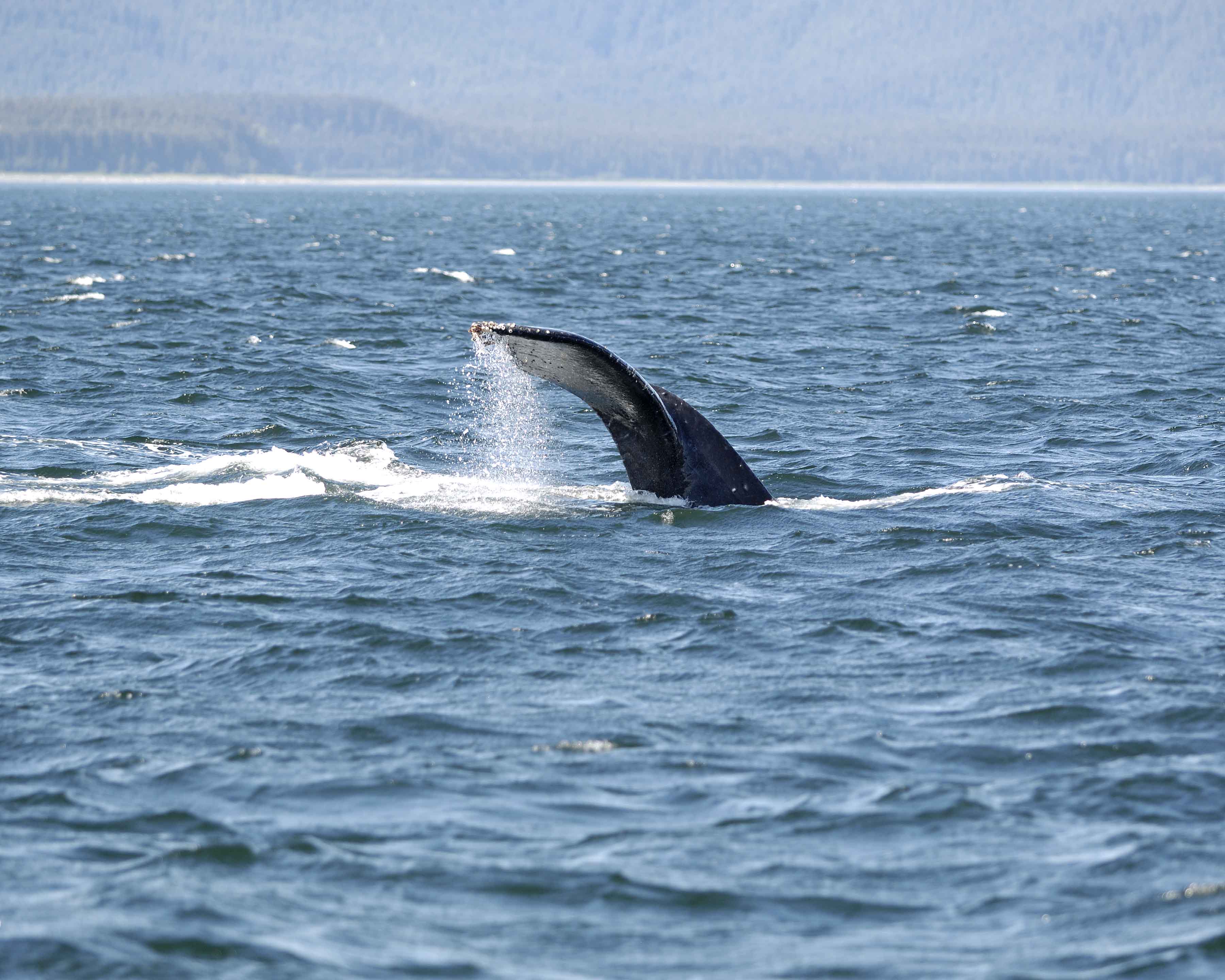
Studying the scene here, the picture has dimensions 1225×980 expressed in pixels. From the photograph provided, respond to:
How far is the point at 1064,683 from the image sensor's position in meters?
9.00

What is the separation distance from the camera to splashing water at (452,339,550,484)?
14.9m

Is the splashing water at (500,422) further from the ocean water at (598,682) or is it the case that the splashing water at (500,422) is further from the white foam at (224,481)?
the white foam at (224,481)

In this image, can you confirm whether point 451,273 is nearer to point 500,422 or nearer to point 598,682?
point 500,422

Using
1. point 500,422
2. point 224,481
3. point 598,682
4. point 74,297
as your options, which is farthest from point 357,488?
point 74,297

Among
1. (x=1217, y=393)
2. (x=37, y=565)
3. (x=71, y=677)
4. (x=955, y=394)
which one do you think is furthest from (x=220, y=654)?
(x=1217, y=393)

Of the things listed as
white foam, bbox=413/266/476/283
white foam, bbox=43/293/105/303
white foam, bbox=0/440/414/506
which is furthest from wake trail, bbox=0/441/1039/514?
white foam, bbox=413/266/476/283

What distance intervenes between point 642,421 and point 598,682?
3.71 meters

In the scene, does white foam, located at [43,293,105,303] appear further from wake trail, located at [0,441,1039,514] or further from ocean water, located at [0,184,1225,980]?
wake trail, located at [0,441,1039,514]

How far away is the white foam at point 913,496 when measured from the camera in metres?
13.6

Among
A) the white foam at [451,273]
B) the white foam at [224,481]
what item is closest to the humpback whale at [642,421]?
the white foam at [224,481]

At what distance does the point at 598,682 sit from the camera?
8945 millimetres

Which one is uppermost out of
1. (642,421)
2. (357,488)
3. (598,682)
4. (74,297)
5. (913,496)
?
(642,421)

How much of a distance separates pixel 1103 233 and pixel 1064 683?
Answer: 226 ft

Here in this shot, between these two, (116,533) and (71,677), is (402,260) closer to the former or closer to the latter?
(116,533)
